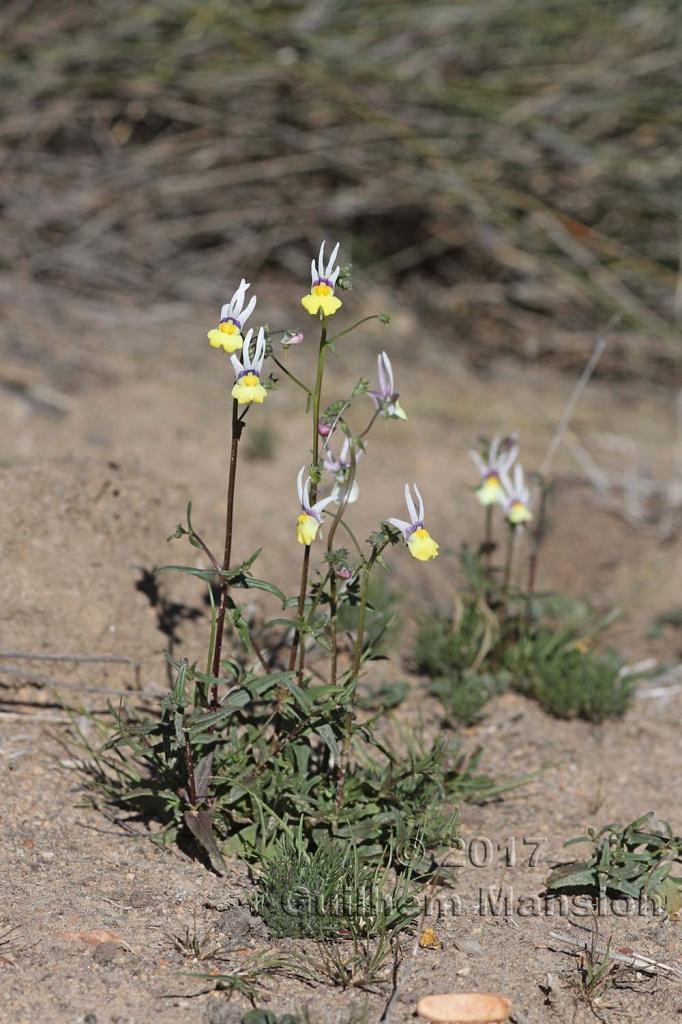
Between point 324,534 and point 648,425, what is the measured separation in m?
2.32

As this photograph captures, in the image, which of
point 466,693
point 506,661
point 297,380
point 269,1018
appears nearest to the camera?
point 269,1018

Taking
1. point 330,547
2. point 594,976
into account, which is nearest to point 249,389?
point 330,547

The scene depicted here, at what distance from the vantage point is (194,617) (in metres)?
2.89

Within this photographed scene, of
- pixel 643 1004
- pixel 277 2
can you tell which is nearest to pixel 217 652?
pixel 643 1004

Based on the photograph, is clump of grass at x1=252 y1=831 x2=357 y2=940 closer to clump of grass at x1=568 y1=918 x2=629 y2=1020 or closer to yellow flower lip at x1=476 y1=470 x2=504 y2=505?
clump of grass at x1=568 y1=918 x2=629 y2=1020

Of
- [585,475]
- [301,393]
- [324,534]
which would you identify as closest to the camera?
[324,534]

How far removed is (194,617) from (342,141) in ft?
9.85

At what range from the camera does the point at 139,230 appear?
526cm

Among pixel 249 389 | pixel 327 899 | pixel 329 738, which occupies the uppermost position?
pixel 249 389

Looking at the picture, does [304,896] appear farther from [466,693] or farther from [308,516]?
[466,693]

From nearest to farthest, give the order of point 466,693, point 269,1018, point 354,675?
1. point 269,1018
2. point 354,675
3. point 466,693

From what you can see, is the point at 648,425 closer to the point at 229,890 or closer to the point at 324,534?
the point at 324,534

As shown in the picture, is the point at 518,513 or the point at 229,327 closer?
the point at 229,327

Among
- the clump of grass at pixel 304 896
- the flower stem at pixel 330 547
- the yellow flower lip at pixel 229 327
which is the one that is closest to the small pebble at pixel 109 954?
the clump of grass at pixel 304 896
